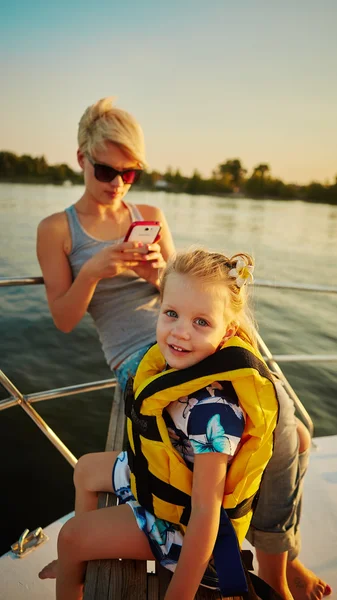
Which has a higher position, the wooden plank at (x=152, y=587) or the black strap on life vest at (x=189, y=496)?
the black strap on life vest at (x=189, y=496)

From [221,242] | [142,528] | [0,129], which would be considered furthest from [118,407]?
[0,129]

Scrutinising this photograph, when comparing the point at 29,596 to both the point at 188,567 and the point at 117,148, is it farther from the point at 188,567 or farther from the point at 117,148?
the point at 117,148

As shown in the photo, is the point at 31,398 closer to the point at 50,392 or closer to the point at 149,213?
the point at 50,392

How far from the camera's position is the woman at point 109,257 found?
171cm

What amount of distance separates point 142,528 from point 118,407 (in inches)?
33.7

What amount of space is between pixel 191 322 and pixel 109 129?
3.28ft

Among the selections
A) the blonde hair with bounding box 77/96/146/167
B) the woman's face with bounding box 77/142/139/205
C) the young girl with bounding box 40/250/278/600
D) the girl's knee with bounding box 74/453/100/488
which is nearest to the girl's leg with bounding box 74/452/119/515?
the girl's knee with bounding box 74/453/100/488

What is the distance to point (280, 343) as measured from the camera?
858cm

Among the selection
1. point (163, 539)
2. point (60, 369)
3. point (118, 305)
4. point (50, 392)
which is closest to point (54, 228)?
point (118, 305)

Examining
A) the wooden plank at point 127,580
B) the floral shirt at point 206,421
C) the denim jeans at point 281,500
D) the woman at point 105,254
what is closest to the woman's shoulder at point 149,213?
the woman at point 105,254

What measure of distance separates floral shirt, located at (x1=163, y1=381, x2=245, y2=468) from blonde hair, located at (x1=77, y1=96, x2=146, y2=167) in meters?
1.13

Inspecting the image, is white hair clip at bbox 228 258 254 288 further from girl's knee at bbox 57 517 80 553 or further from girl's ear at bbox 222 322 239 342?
girl's knee at bbox 57 517 80 553

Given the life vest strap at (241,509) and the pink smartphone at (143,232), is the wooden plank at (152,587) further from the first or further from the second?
the pink smartphone at (143,232)

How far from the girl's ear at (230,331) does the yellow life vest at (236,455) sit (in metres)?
0.08
